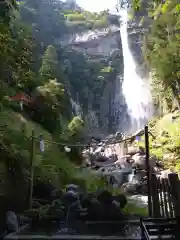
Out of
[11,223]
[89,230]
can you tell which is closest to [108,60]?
[89,230]

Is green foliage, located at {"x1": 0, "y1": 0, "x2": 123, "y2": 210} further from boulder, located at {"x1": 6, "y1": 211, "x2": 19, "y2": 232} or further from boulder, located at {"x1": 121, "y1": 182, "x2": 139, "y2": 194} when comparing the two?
boulder, located at {"x1": 121, "y1": 182, "x2": 139, "y2": 194}

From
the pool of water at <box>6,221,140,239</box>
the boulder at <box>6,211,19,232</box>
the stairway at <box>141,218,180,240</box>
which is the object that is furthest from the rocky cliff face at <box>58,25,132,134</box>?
the stairway at <box>141,218,180,240</box>

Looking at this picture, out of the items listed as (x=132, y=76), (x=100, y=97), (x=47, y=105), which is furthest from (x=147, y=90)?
(x=47, y=105)

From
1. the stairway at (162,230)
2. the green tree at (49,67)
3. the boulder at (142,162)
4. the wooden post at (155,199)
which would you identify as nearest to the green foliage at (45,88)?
the green tree at (49,67)

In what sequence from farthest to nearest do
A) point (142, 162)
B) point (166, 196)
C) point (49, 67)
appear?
point (49, 67) → point (142, 162) → point (166, 196)

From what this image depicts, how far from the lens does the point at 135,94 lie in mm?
30812

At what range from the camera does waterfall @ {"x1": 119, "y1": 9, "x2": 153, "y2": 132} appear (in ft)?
92.4

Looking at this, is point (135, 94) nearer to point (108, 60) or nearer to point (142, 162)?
point (108, 60)

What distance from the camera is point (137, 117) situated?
93.6ft

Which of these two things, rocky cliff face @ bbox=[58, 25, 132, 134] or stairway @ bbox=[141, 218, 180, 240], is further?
rocky cliff face @ bbox=[58, 25, 132, 134]

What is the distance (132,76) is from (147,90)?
3172mm

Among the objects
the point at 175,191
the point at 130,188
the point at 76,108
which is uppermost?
the point at 76,108

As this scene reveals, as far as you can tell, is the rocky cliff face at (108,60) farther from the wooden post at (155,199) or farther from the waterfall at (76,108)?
the wooden post at (155,199)

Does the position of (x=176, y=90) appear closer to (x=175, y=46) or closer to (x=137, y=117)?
(x=175, y=46)
